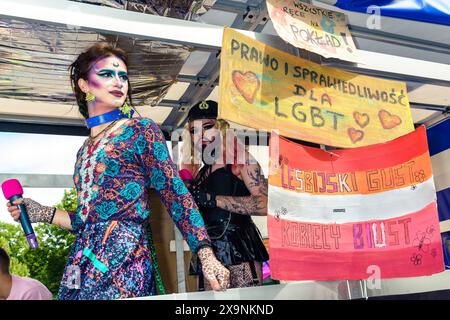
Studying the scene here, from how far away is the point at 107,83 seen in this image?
6.13 feet

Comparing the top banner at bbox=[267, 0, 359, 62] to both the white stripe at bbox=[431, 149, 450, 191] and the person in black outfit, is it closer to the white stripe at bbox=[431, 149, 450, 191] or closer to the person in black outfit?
the person in black outfit

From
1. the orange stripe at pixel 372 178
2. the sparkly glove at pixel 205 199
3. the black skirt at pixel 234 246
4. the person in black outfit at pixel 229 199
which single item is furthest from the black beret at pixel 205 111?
the orange stripe at pixel 372 178

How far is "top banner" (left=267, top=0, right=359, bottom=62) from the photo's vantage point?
206 cm

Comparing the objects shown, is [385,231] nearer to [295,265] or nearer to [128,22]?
[295,265]

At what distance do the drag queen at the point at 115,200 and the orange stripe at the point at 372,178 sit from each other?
67cm

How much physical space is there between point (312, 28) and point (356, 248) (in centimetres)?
101

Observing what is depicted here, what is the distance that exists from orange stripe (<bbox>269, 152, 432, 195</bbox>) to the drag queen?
0.67 metres

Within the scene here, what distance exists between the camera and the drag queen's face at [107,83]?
1.86 meters

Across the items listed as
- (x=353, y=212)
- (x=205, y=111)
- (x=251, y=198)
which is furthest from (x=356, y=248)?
(x=205, y=111)

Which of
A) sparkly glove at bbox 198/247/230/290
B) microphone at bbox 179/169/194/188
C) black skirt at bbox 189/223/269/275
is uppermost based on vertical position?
microphone at bbox 179/169/194/188

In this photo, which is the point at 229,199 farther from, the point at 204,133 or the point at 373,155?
the point at 373,155

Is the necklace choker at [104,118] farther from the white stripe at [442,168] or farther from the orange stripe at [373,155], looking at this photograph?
the white stripe at [442,168]

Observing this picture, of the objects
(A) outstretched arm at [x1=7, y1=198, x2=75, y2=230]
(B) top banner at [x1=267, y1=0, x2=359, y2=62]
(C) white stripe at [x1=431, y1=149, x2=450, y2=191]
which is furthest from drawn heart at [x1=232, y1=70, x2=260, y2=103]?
(C) white stripe at [x1=431, y1=149, x2=450, y2=191]
